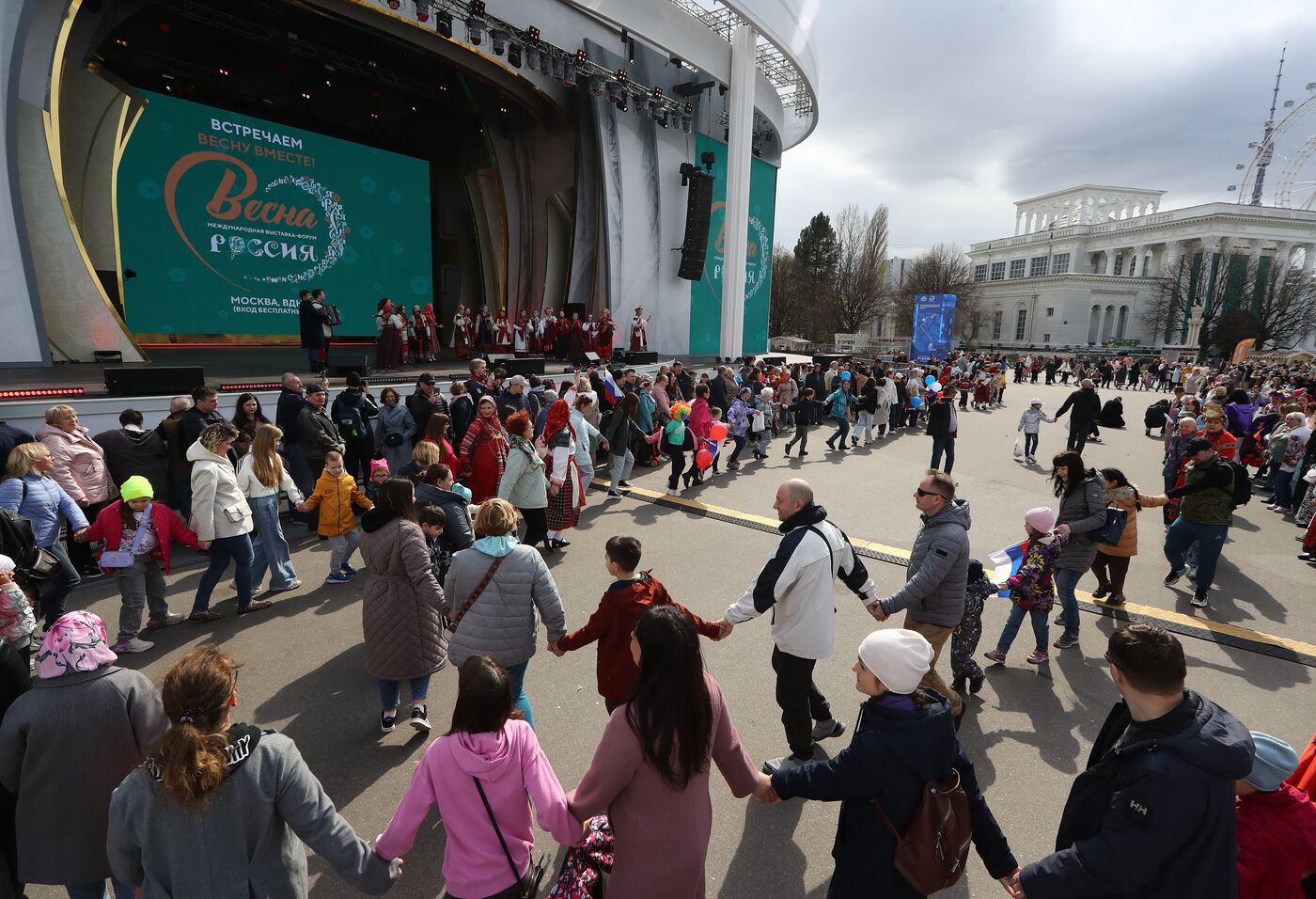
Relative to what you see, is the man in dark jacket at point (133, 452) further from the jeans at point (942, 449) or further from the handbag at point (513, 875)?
the jeans at point (942, 449)

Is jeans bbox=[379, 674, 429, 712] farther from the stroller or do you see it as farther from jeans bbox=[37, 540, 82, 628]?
the stroller

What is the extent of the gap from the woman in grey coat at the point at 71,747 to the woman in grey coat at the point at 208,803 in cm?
38

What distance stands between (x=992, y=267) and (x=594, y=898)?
333ft

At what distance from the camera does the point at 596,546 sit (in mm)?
7289

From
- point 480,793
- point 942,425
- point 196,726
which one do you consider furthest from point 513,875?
point 942,425

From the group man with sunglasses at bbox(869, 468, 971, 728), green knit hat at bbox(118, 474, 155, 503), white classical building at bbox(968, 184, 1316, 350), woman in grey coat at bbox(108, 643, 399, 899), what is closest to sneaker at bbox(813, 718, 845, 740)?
man with sunglasses at bbox(869, 468, 971, 728)

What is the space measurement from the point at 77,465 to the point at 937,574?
305 inches

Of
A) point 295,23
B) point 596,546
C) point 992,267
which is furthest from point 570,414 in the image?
point 992,267

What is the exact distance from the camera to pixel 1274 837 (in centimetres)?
193

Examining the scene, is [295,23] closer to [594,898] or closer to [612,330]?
[612,330]

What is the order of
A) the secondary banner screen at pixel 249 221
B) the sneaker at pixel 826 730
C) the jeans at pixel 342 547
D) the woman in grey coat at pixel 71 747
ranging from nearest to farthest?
the woman in grey coat at pixel 71 747 → the sneaker at pixel 826 730 → the jeans at pixel 342 547 → the secondary banner screen at pixel 249 221

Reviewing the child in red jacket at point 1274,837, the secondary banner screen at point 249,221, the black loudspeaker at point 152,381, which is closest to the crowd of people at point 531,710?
the child in red jacket at point 1274,837

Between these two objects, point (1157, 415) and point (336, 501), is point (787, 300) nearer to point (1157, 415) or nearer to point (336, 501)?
point (1157, 415)

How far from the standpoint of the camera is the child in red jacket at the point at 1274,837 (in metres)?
1.91
